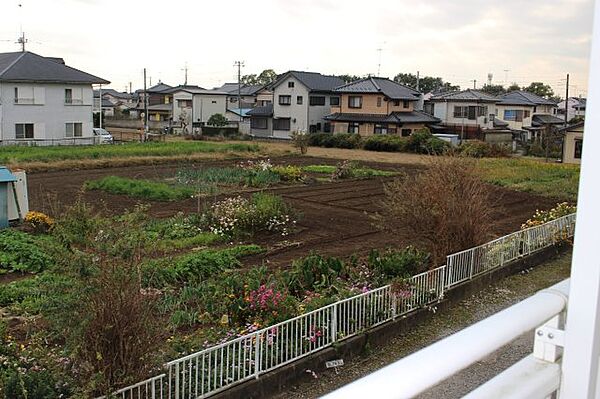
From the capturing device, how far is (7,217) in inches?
342

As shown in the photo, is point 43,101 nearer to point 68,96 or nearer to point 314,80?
point 68,96

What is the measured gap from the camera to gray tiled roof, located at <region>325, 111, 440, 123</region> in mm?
28438

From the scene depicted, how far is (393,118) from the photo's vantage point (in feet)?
93.1

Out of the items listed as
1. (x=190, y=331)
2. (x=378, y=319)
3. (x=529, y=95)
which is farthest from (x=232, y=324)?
(x=529, y=95)

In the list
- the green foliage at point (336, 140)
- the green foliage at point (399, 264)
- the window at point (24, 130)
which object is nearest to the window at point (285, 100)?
the green foliage at point (336, 140)

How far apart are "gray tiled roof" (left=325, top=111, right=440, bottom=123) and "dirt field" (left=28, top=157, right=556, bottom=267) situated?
42.9ft

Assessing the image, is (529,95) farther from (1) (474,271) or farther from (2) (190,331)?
(2) (190,331)

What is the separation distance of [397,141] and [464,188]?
19372 millimetres

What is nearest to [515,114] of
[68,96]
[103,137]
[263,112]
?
[263,112]

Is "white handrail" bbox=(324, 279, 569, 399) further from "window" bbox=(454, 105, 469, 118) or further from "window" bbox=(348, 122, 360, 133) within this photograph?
"window" bbox=(454, 105, 469, 118)

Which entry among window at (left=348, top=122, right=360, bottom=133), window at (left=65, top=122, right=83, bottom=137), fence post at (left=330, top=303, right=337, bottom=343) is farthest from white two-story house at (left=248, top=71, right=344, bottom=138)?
fence post at (left=330, top=303, right=337, bottom=343)

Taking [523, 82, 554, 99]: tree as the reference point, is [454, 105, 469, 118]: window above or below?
below

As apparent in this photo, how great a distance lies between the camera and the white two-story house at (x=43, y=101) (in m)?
22.0

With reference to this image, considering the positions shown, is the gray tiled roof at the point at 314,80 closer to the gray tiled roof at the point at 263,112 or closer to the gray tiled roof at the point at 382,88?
the gray tiled roof at the point at 263,112
